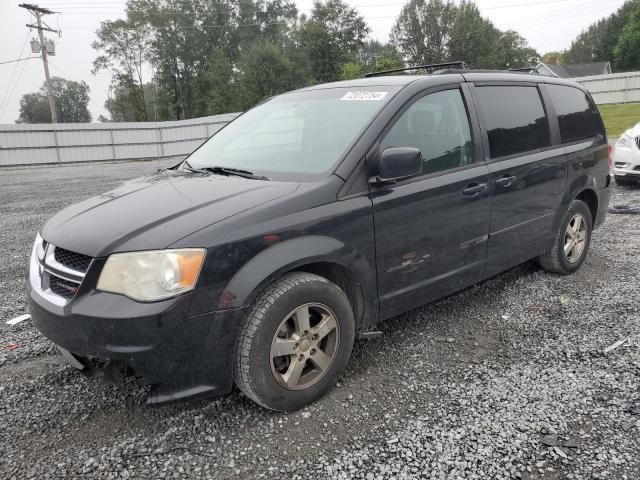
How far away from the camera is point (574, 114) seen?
14.7 ft

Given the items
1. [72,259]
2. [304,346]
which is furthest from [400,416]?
[72,259]

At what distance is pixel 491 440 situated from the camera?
2.35 metres

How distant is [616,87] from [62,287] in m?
36.8

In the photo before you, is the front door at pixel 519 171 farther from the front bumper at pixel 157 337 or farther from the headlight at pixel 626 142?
the headlight at pixel 626 142

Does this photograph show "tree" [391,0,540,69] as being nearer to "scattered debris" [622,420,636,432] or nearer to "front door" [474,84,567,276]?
"front door" [474,84,567,276]

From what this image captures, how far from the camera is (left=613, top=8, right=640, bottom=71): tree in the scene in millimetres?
63656

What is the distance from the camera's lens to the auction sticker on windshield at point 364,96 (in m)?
3.12

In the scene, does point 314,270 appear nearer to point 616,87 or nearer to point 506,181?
point 506,181

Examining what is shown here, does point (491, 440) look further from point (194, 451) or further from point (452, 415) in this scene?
point (194, 451)

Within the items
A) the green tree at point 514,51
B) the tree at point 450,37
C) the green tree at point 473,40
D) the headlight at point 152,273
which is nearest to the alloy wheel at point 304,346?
the headlight at point 152,273

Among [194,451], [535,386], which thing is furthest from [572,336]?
[194,451]

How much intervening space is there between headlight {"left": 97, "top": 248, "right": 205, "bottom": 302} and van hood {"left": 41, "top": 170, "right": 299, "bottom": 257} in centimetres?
5

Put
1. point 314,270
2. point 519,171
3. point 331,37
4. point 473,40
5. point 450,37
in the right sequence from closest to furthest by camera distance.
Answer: point 314,270
point 519,171
point 331,37
point 473,40
point 450,37

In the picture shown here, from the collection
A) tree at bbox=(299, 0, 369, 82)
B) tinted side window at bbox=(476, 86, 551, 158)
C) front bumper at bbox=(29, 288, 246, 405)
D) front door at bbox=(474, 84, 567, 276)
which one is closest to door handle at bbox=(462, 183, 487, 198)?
front door at bbox=(474, 84, 567, 276)
